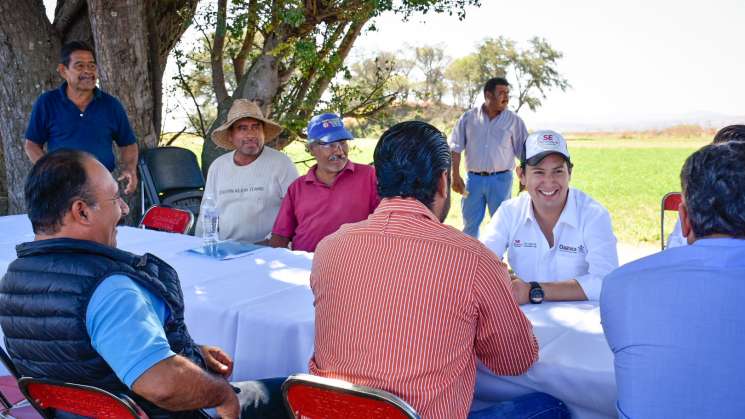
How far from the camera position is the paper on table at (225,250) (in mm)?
2975

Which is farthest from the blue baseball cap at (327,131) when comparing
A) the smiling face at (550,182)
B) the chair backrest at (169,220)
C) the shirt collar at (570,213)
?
the shirt collar at (570,213)

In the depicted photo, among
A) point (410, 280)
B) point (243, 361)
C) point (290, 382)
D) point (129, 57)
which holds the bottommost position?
point (243, 361)

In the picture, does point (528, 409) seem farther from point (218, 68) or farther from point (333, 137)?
point (218, 68)

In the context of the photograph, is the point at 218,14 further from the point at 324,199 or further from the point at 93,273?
the point at 93,273

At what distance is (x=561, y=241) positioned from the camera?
2543mm

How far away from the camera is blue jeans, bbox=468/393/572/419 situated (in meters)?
1.67

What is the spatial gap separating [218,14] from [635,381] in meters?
6.41

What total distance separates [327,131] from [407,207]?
200 centimetres

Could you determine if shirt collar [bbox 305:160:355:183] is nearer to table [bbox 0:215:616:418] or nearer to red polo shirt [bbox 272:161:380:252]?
red polo shirt [bbox 272:161:380:252]

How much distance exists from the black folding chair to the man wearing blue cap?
2319 millimetres

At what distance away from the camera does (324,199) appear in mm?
3555

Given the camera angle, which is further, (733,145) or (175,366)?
(175,366)

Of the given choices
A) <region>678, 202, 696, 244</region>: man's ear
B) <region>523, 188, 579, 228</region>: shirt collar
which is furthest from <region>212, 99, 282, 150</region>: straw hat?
<region>678, 202, 696, 244</region>: man's ear

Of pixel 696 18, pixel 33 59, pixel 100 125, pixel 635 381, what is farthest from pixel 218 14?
pixel 696 18
